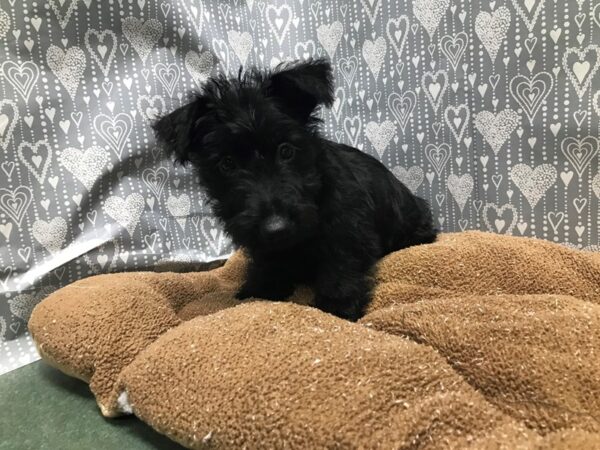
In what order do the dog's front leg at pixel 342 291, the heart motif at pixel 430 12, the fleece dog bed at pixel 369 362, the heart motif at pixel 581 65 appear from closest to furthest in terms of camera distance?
the fleece dog bed at pixel 369 362
the dog's front leg at pixel 342 291
the heart motif at pixel 581 65
the heart motif at pixel 430 12

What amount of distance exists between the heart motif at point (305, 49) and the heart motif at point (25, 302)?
1.89 m

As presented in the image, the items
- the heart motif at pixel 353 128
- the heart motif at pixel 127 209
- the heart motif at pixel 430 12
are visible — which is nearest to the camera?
the heart motif at pixel 430 12

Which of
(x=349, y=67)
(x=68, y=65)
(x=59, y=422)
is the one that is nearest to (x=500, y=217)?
(x=349, y=67)

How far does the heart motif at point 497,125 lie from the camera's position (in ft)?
7.80

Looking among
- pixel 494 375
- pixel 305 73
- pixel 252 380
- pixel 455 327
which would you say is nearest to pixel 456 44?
pixel 305 73

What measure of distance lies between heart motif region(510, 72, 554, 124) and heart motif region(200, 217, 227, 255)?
1710mm

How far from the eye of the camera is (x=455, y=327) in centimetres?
146

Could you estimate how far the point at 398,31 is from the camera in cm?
261

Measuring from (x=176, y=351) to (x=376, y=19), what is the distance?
2.04 meters

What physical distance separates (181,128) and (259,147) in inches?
12.0

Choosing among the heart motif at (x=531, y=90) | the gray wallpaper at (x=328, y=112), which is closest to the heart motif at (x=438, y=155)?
the gray wallpaper at (x=328, y=112)

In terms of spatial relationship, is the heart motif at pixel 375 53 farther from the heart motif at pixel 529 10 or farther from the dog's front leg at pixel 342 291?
the dog's front leg at pixel 342 291

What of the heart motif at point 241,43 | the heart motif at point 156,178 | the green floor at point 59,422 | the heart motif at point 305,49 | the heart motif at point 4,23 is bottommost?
the green floor at point 59,422

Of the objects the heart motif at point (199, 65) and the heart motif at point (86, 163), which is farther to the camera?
the heart motif at point (199, 65)
